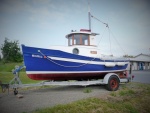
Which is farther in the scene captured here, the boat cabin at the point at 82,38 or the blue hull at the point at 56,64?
the boat cabin at the point at 82,38

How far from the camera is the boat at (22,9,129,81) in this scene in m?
6.32

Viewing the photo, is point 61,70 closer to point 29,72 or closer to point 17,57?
point 29,72

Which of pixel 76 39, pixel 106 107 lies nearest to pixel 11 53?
pixel 76 39

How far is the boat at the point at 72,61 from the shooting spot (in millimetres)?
6325

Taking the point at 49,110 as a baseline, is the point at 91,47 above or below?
above

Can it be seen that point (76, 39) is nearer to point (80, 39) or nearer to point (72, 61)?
point (80, 39)

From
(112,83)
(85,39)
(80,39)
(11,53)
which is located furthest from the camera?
(11,53)

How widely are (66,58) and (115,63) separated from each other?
367 centimetres

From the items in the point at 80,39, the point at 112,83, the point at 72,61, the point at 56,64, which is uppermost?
the point at 80,39

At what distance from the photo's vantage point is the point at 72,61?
706 cm

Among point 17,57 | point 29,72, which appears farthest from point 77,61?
point 17,57

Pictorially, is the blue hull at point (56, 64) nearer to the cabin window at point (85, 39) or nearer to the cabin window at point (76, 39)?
the cabin window at point (85, 39)

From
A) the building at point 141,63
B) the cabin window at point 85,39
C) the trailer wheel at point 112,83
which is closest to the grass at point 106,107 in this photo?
the trailer wheel at point 112,83

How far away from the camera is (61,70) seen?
684 centimetres
